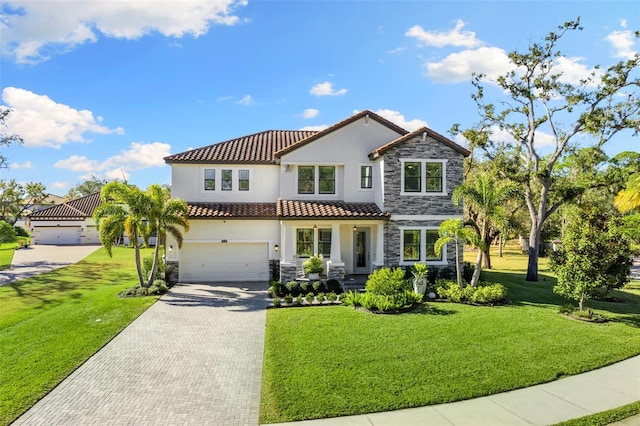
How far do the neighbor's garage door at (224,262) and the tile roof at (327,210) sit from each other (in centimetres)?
279

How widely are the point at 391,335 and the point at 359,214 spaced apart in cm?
830

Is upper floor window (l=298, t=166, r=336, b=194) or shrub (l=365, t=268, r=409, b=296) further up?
upper floor window (l=298, t=166, r=336, b=194)

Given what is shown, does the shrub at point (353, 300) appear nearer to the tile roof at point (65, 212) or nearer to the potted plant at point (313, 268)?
the potted plant at point (313, 268)

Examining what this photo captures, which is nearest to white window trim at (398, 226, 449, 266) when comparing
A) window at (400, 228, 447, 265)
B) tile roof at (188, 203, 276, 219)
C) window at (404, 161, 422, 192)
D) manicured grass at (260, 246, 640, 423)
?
window at (400, 228, 447, 265)

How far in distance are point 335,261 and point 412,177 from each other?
5733 millimetres

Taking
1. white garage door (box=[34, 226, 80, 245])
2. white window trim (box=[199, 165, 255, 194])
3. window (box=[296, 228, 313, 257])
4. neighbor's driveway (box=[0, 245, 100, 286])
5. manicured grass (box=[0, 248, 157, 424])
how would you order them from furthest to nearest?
white garage door (box=[34, 226, 80, 245]) < neighbor's driveway (box=[0, 245, 100, 286]) < white window trim (box=[199, 165, 255, 194]) < window (box=[296, 228, 313, 257]) < manicured grass (box=[0, 248, 157, 424])

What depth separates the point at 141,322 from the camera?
1386cm

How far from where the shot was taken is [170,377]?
9.52 meters

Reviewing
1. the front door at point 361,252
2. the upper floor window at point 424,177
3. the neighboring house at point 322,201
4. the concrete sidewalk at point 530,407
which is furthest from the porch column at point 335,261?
the concrete sidewalk at point 530,407

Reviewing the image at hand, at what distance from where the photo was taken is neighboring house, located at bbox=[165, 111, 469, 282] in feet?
64.8

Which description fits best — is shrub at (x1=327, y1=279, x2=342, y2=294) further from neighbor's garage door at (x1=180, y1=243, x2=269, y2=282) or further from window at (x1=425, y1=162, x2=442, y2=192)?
window at (x1=425, y1=162, x2=442, y2=192)

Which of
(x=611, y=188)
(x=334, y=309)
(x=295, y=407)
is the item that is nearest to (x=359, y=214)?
(x=334, y=309)

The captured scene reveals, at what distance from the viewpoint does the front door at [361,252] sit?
2150cm

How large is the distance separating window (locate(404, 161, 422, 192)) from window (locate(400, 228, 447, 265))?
6.77 ft
